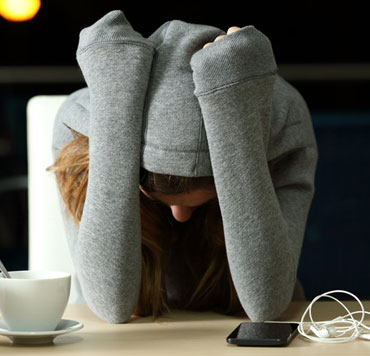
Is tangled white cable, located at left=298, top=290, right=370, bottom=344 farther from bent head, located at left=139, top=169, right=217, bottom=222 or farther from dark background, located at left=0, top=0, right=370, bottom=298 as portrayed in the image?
dark background, located at left=0, top=0, right=370, bottom=298

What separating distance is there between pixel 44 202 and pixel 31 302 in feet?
1.99

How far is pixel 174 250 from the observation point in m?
1.29

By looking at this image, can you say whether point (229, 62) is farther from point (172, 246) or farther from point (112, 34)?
point (172, 246)

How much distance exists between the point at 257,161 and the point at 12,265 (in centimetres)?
200

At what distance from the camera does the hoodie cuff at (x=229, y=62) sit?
38.0 inches

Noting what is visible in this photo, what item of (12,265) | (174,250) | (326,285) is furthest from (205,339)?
(12,265)

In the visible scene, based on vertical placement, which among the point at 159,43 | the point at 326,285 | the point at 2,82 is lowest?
the point at 326,285

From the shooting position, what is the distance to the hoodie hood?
99 centimetres

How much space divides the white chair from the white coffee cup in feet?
1.81

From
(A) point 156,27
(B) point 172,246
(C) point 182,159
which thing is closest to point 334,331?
(C) point 182,159

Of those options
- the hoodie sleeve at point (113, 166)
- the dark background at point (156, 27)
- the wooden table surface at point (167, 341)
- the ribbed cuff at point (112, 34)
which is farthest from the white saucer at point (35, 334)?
the dark background at point (156, 27)

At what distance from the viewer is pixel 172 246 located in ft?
4.23

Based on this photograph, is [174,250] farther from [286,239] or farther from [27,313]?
[27,313]

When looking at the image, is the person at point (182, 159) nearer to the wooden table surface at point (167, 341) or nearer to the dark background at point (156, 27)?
the wooden table surface at point (167, 341)
